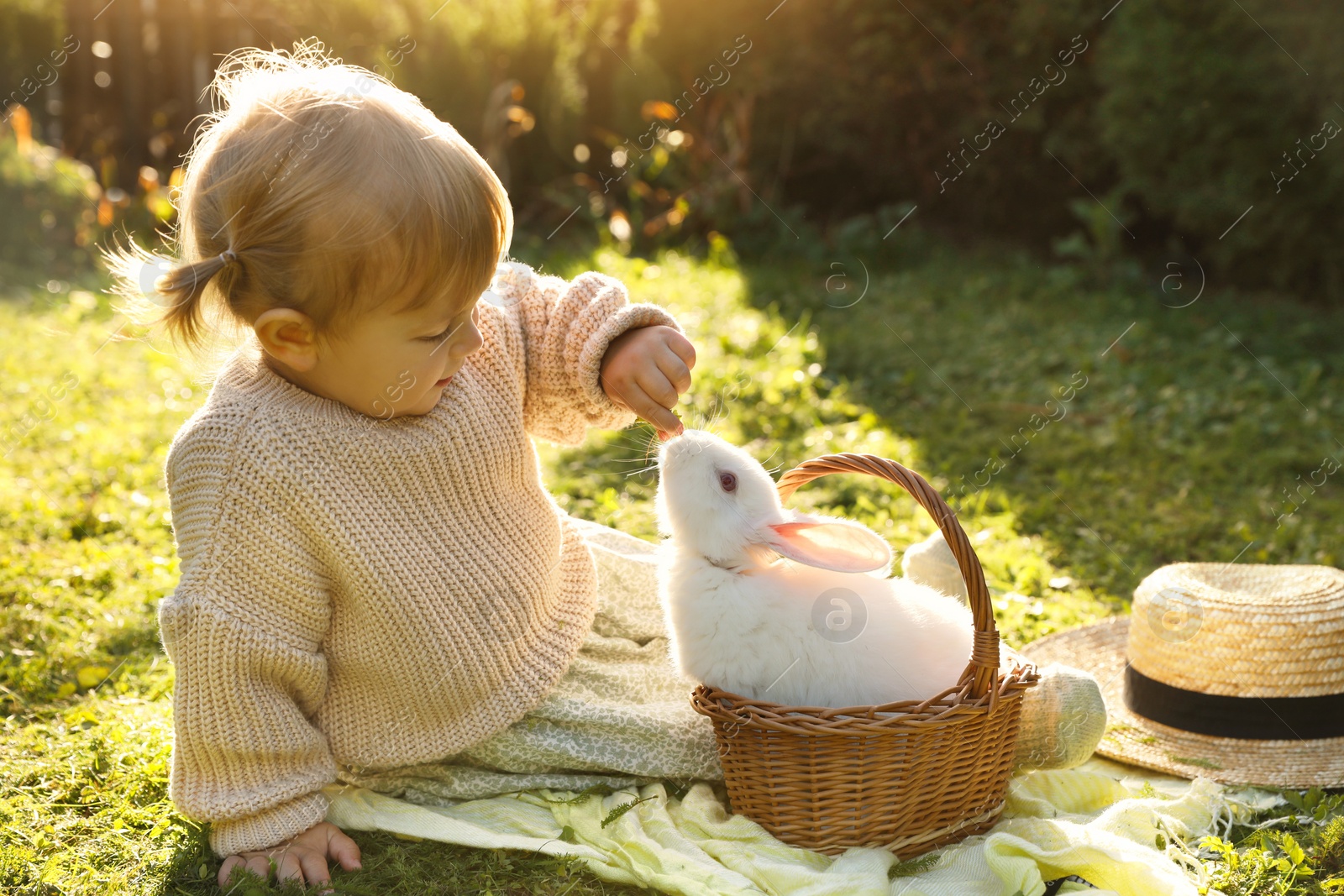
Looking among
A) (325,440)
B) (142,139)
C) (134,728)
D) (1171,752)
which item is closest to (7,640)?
(134,728)

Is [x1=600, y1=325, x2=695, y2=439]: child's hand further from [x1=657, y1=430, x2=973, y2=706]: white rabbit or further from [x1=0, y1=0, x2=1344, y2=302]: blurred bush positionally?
[x1=0, y1=0, x2=1344, y2=302]: blurred bush

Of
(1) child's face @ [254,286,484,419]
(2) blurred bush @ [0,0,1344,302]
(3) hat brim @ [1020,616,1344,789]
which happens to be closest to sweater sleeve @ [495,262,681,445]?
(1) child's face @ [254,286,484,419]

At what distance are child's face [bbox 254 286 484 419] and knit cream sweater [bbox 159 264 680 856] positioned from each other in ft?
0.14

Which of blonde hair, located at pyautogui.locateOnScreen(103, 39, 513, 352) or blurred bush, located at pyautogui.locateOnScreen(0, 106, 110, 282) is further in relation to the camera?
blurred bush, located at pyautogui.locateOnScreen(0, 106, 110, 282)

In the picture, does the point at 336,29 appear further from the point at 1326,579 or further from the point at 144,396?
the point at 1326,579

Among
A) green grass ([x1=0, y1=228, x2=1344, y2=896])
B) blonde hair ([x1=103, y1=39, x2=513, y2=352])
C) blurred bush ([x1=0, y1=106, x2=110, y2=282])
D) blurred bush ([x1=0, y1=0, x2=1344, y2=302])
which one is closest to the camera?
blonde hair ([x1=103, y1=39, x2=513, y2=352])

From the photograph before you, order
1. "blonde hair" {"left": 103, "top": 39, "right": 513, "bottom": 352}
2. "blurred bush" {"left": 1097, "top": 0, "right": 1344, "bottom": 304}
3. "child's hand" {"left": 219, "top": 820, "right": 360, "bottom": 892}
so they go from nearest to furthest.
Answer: "blonde hair" {"left": 103, "top": 39, "right": 513, "bottom": 352}
"child's hand" {"left": 219, "top": 820, "right": 360, "bottom": 892}
"blurred bush" {"left": 1097, "top": 0, "right": 1344, "bottom": 304}

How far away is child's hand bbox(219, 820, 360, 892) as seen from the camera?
1879mm

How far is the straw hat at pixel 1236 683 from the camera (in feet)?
7.56

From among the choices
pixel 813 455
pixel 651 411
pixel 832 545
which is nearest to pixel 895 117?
pixel 813 455

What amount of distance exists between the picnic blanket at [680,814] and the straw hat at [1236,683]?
0.27ft

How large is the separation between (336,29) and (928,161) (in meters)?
4.81

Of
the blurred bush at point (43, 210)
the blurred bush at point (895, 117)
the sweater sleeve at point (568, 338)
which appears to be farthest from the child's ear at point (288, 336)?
the blurred bush at point (43, 210)

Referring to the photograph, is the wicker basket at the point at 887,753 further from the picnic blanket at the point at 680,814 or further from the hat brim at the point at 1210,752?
the hat brim at the point at 1210,752
